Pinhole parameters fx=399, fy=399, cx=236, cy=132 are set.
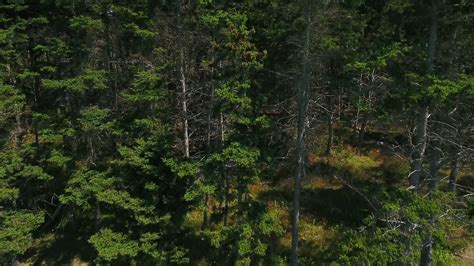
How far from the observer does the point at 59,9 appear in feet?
64.7

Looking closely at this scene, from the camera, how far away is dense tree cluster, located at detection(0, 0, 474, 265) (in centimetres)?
1282

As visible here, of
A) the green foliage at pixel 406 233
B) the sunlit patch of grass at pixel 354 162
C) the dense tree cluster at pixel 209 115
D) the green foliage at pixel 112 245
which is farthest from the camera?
the sunlit patch of grass at pixel 354 162

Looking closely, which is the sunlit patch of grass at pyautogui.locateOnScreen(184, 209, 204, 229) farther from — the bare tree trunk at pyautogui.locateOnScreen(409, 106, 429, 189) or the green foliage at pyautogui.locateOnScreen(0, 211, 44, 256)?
Answer: the bare tree trunk at pyautogui.locateOnScreen(409, 106, 429, 189)

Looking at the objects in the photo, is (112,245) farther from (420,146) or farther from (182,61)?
(420,146)

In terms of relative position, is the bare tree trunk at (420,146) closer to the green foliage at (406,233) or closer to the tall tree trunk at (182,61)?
the green foliage at (406,233)

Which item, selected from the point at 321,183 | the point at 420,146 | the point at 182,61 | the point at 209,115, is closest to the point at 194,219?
the point at 209,115

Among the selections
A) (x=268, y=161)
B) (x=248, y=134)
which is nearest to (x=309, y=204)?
Answer: (x=268, y=161)

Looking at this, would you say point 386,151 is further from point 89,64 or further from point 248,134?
point 89,64

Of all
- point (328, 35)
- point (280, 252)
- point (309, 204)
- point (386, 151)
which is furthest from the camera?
point (386, 151)

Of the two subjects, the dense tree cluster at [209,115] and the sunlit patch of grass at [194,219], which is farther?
the sunlit patch of grass at [194,219]

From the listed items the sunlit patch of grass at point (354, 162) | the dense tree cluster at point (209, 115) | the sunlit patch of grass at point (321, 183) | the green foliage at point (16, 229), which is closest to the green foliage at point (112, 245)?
the dense tree cluster at point (209, 115)

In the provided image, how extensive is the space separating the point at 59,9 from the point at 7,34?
314 centimetres

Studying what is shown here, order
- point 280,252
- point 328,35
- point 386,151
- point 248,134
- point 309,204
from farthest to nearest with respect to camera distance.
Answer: point 386,151
point 309,204
point 280,252
point 328,35
point 248,134

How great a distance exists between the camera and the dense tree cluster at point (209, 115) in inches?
505
